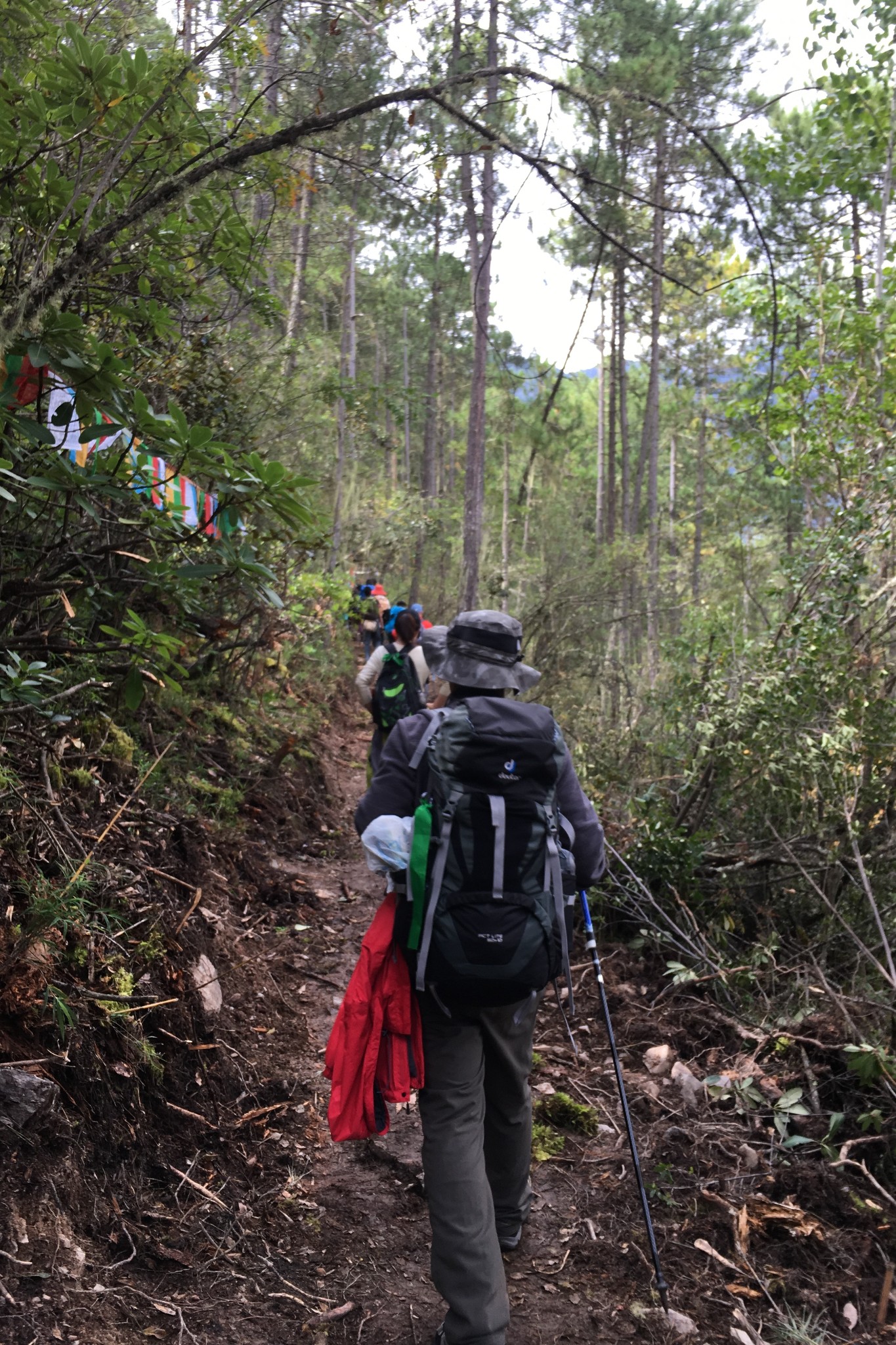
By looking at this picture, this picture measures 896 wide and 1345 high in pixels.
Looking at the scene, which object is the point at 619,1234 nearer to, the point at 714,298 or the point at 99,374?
the point at 99,374

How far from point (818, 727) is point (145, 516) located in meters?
3.86

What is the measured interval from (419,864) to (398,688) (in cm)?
479

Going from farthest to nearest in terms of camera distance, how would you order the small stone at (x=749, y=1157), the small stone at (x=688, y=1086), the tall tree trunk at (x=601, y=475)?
the tall tree trunk at (x=601, y=475), the small stone at (x=688, y=1086), the small stone at (x=749, y=1157)

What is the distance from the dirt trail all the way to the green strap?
4.09 feet

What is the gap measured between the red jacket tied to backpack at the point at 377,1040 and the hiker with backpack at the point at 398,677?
177 inches

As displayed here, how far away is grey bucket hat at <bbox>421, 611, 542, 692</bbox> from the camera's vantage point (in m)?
2.98

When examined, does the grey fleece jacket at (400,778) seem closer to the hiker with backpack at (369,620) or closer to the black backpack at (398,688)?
the black backpack at (398,688)

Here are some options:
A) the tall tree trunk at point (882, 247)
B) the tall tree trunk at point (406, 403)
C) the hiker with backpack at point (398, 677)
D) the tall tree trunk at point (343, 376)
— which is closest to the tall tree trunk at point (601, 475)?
the tall tree trunk at point (343, 376)


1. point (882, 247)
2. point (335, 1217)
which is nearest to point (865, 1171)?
point (335, 1217)

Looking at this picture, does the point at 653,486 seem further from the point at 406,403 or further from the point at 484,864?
the point at 484,864

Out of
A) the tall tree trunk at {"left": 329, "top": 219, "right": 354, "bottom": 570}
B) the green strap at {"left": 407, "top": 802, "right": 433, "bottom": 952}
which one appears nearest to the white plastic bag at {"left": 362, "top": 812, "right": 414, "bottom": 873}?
the green strap at {"left": 407, "top": 802, "right": 433, "bottom": 952}

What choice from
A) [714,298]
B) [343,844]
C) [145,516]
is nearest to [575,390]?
[714,298]

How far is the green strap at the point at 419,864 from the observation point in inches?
105

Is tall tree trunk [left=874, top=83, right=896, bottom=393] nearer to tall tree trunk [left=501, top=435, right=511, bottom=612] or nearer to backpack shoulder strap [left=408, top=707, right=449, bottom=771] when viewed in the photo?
backpack shoulder strap [left=408, top=707, right=449, bottom=771]
